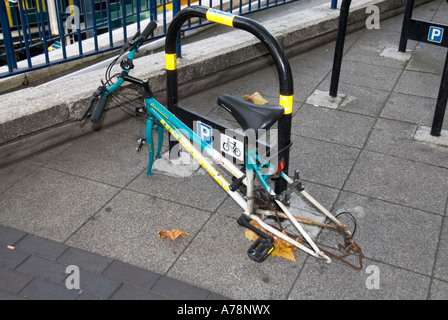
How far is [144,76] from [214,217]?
2040mm

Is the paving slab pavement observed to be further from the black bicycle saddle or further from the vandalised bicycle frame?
the black bicycle saddle

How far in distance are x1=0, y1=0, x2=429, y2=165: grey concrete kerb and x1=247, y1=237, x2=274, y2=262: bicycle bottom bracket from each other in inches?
92.8

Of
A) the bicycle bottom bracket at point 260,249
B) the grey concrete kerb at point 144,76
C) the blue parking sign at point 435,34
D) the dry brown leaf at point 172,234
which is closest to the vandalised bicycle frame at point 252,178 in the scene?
the bicycle bottom bracket at point 260,249

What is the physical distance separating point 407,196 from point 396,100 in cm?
198

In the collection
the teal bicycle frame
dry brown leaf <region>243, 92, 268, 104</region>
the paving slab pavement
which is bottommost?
the paving slab pavement

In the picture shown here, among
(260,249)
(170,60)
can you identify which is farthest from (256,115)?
(170,60)

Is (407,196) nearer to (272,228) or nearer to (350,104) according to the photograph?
(272,228)

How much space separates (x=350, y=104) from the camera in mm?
5762

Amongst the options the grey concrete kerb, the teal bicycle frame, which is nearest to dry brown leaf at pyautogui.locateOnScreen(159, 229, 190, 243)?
the teal bicycle frame

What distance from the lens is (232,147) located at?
3701 millimetres

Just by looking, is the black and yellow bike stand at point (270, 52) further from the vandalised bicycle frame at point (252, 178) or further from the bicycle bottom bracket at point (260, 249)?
the bicycle bottom bracket at point (260, 249)

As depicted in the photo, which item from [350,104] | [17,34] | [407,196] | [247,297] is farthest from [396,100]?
[17,34]

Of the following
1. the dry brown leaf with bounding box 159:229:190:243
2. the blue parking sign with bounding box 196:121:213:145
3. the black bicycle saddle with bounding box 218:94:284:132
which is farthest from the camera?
the blue parking sign with bounding box 196:121:213:145

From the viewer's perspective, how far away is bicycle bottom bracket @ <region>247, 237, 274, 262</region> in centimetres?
351
